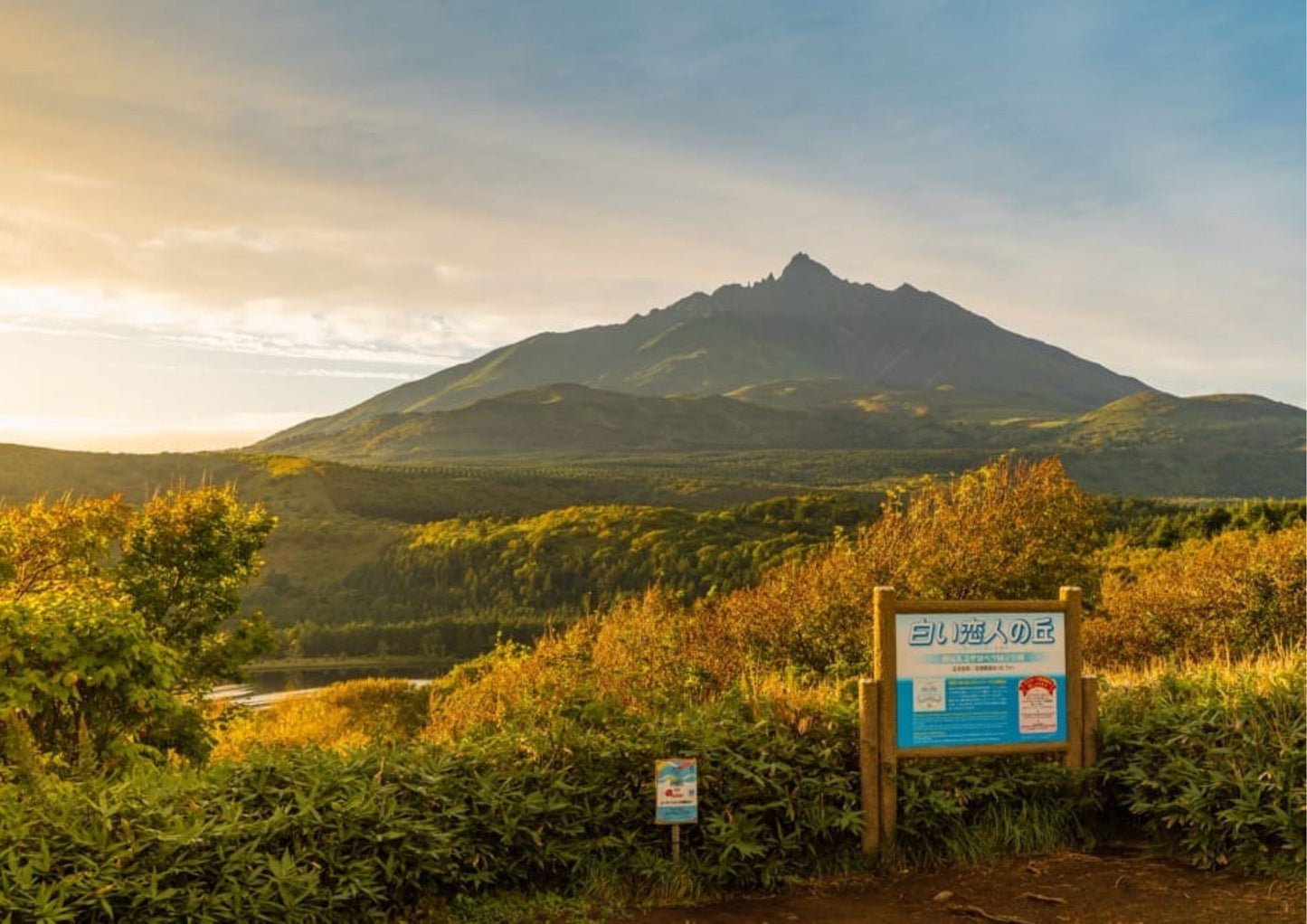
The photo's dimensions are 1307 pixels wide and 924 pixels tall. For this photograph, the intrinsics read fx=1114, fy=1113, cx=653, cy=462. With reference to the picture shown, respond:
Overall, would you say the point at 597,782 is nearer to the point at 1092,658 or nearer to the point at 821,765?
the point at 821,765

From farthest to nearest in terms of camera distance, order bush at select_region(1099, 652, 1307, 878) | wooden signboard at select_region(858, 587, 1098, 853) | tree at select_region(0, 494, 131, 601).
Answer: tree at select_region(0, 494, 131, 601) → wooden signboard at select_region(858, 587, 1098, 853) → bush at select_region(1099, 652, 1307, 878)

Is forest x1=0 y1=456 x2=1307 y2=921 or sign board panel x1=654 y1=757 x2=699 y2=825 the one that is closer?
forest x1=0 y1=456 x2=1307 y2=921

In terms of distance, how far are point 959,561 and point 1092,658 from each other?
4571mm

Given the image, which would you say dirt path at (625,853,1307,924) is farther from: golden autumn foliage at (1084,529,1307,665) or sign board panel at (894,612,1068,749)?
golden autumn foliage at (1084,529,1307,665)

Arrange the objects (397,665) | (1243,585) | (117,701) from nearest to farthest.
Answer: (117,701) → (1243,585) → (397,665)

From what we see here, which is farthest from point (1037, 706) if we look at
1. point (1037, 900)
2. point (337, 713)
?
point (337, 713)

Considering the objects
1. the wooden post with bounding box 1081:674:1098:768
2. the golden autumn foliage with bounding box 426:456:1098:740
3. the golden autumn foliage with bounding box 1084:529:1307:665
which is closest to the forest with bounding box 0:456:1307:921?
the wooden post with bounding box 1081:674:1098:768

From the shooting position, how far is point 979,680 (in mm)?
8555

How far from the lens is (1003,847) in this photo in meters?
8.18

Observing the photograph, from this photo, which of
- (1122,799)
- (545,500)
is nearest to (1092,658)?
(1122,799)

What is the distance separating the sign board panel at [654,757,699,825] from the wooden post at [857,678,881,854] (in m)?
1.32

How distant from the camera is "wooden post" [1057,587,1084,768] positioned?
865 cm

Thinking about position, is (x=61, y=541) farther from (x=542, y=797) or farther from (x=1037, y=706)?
(x=1037, y=706)

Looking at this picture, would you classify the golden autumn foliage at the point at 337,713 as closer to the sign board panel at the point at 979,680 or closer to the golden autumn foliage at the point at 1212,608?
the golden autumn foliage at the point at 1212,608
